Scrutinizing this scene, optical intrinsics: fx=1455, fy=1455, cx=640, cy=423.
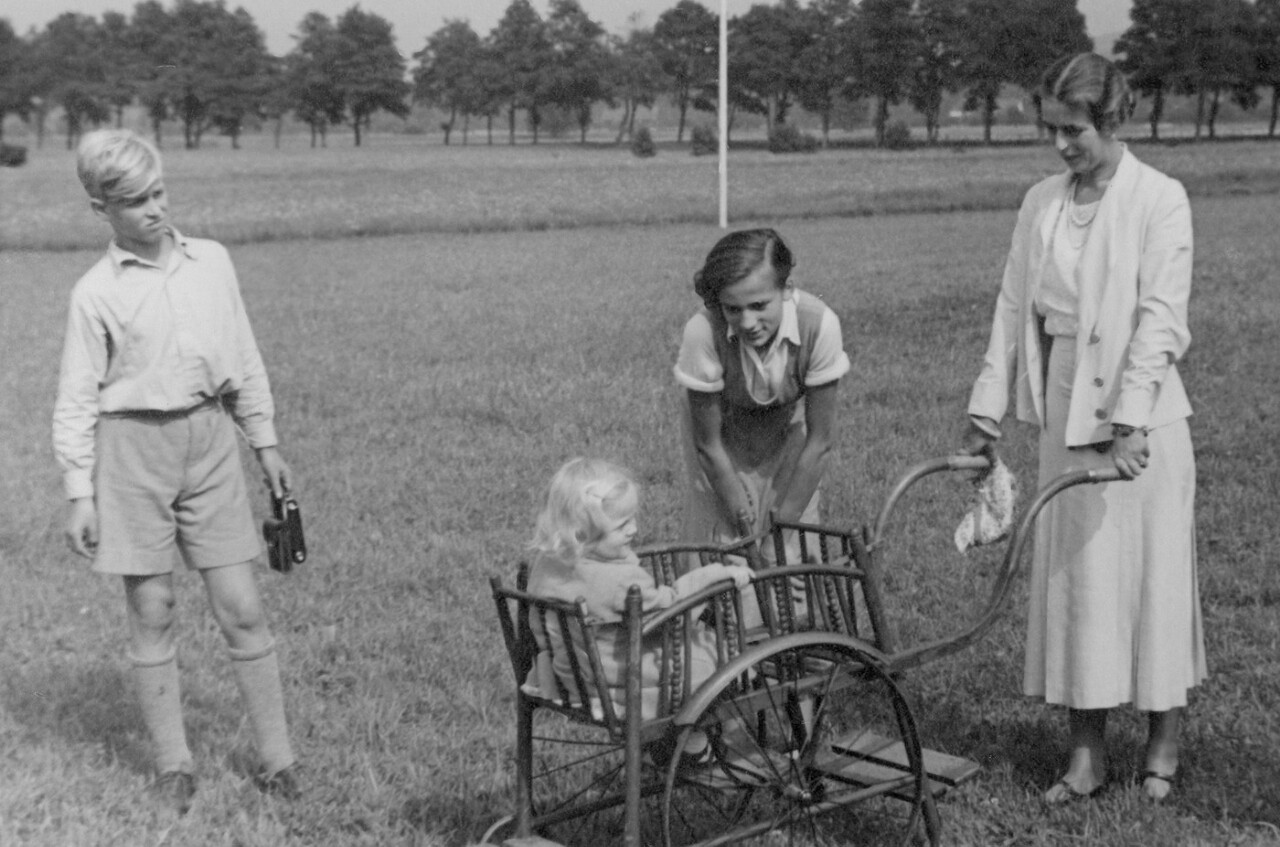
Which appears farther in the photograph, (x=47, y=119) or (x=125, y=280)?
(x=47, y=119)

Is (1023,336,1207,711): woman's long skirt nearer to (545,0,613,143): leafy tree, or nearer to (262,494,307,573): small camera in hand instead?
(262,494,307,573): small camera in hand

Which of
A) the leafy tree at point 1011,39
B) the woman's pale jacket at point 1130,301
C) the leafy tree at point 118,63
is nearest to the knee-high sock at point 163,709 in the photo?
the woman's pale jacket at point 1130,301

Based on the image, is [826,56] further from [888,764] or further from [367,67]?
[888,764]

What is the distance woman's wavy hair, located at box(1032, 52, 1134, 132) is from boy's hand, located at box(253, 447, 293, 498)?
251 centimetres

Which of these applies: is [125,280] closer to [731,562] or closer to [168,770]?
[168,770]

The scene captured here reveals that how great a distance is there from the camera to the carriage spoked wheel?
352cm

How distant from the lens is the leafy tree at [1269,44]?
92.4 meters

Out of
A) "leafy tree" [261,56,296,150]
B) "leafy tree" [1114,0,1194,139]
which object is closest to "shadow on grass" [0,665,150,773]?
"leafy tree" [261,56,296,150]

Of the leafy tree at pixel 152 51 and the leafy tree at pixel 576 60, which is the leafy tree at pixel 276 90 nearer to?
the leafy tree at pixel 152 51

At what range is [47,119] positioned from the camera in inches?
1556

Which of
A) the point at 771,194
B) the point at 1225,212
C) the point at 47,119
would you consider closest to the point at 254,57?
the point at 47,119

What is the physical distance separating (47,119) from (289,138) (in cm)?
4398

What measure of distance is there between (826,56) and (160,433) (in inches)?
2715

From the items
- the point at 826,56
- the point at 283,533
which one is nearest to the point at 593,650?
the point at 283,533
